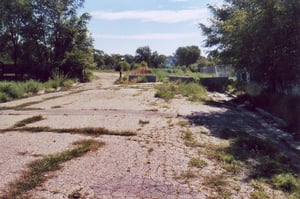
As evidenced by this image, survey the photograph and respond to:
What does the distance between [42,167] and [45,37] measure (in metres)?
24.3

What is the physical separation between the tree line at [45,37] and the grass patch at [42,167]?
2127 centimetres

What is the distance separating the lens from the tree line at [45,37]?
1021 inches

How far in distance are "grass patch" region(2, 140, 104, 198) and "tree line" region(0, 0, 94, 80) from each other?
21269mm

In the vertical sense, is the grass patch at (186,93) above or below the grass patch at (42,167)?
above

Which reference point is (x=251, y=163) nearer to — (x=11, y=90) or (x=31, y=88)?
(x=11, y=90)

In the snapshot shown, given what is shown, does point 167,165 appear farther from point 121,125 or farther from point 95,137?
point 121,125

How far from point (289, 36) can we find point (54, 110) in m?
7.58

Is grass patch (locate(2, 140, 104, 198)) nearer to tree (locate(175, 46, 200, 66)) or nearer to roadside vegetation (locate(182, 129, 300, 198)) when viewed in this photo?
roadside vegetation (locate(182, 129, 300, 198))

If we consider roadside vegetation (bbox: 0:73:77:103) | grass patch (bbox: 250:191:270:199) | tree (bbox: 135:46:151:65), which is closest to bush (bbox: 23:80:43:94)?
roadside vegetation (bbox: 0:73:77:103)

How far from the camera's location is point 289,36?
9.85 meters

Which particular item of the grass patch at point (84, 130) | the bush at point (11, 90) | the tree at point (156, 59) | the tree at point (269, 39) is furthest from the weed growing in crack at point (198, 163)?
the tree at point (156, 59)

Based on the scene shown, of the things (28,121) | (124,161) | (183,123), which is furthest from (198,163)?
(28,121)

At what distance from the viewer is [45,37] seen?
27141 millimetres

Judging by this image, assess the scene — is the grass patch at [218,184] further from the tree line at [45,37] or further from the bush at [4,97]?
the tree line at [45,37]
